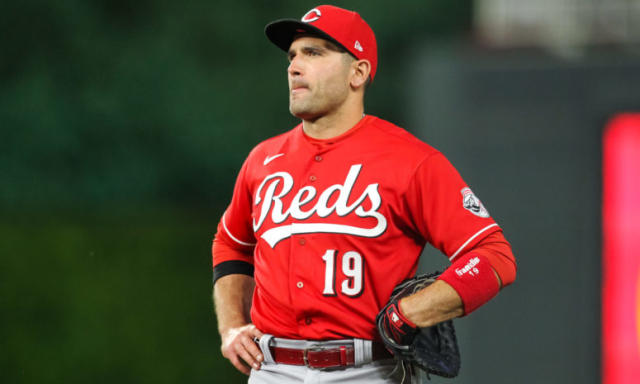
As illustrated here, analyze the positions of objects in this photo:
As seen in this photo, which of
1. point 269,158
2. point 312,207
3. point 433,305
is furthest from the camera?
point 269,158

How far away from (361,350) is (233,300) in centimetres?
62

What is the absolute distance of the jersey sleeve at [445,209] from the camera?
2863 millimetres

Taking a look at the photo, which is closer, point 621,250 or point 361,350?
point 361,350

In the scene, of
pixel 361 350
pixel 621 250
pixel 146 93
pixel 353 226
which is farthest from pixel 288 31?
pixel 146 93

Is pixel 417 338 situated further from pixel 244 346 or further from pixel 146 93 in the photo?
pixel 146 93

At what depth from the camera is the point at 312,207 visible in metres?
3.00

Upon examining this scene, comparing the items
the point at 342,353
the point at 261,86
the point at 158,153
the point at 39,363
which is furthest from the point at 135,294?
the point at 342,353

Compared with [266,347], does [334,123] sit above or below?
above

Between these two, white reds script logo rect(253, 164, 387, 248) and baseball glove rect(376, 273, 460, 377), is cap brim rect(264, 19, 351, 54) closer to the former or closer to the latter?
white reds script logo rect(253, 164, 387, 248)

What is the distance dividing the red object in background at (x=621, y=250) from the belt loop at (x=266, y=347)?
5250mm

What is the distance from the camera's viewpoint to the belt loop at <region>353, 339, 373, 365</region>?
2936mm

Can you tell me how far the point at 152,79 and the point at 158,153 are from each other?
1033 millimetres

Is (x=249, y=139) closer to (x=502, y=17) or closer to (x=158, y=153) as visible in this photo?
(x=158, y=153)

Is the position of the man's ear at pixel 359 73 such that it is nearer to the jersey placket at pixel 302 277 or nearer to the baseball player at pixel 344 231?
the baseball player at pixel 344 231
